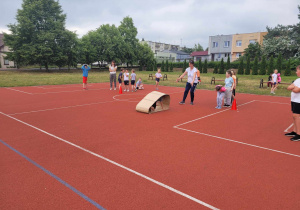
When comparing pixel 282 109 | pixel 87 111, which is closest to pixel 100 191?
pixel 87 111

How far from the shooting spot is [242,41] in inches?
2071

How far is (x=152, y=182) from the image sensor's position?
3.87 metres

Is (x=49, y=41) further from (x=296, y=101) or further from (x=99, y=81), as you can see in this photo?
(x=296, y=101)

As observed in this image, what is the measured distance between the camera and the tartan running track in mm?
3393

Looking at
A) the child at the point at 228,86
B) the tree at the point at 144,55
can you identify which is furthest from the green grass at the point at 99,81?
the tree at the point at 144,55

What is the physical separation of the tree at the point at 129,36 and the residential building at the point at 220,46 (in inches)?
789

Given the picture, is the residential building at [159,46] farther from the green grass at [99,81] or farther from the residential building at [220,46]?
the green grass at [99,81]

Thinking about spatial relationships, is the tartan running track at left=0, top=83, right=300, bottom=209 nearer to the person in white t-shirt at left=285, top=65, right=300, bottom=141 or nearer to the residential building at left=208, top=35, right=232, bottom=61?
the person in white t-shirt at left=285, top=65, right=300, bottom=141

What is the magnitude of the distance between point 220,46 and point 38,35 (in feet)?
137

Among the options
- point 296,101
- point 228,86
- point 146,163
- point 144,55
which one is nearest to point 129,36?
point 144,55

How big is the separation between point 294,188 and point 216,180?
1260 mm

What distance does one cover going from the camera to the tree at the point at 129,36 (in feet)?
175

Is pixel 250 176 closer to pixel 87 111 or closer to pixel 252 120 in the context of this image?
pixel 252 120

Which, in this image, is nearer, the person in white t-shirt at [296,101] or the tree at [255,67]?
the person in white t-shirt at [296,101]
